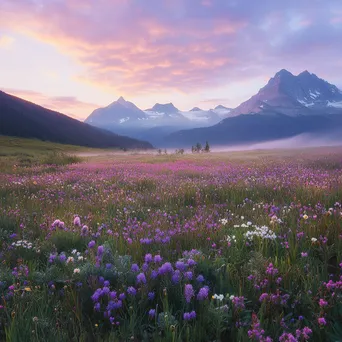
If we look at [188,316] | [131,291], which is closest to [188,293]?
[188,316]

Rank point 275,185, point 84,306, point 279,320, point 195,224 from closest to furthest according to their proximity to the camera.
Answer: point 279,320 < point 84,306 < point 195,224 < point 275,185

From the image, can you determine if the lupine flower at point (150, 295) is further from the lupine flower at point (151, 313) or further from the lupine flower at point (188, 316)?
the lupine flower at point (188, 316)

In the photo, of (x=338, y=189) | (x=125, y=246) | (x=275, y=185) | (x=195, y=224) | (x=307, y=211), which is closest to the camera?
(x=125, y=246)

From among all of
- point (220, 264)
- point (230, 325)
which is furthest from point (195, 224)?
point (230, 325)

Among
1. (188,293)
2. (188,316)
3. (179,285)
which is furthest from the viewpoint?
(179,285)

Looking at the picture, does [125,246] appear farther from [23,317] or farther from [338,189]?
[338,189]

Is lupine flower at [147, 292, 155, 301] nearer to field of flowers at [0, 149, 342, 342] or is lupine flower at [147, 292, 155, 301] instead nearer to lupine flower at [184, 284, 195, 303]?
field of flowers at [0, 149, 342, 342]

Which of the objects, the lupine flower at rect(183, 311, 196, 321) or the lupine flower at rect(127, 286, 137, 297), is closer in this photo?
the lupine flower at rect(183, 311, 196, 321)

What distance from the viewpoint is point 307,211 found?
5.50 meters

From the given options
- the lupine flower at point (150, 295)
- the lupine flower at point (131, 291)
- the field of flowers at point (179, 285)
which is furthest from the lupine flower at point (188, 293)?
the lupine flower at point (131, 291)

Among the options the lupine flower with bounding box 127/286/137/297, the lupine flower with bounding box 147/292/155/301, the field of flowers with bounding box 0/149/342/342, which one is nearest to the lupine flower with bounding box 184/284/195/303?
the field of flowers with bounding box 0/149/342/342

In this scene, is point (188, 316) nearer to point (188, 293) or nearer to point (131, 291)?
point (188, 293)

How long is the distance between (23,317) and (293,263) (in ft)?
9.48

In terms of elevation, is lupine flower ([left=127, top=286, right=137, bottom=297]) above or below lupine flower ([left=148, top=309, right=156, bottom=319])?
above
